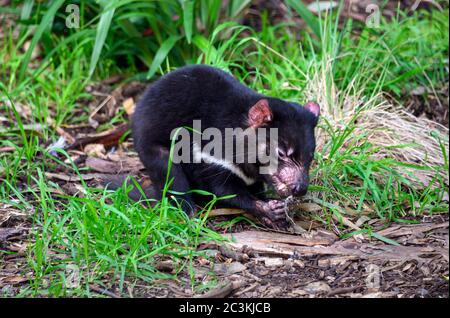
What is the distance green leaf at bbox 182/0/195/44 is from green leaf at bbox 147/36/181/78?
21 cm

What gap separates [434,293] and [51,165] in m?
2.55

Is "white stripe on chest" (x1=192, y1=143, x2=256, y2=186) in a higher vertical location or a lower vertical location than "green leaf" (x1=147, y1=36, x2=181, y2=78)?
lower

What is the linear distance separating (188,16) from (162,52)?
12.7 inches

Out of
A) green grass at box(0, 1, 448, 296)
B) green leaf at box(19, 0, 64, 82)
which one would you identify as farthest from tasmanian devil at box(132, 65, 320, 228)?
green leaf at box(19, 0, 64, 82)

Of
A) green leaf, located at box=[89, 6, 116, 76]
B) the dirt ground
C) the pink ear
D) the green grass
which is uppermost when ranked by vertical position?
green leaf, located at box=[89, 6, 116, 76]

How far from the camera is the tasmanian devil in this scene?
378 centimetres

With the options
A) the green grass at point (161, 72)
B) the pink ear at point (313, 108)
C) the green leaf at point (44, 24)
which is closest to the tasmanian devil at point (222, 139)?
the pink ear at point (313, 108)

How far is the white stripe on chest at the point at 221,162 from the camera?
4012mm

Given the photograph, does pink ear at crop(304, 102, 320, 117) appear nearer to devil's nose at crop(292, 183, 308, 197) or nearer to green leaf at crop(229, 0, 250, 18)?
devil's nose at crop(292, 183, 308, 197)

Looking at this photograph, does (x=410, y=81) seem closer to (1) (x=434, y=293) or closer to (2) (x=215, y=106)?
(2) (x=215, y=106)

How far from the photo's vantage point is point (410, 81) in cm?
537

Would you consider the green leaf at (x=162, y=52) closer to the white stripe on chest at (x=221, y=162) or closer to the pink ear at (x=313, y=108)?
the white stripe on chest at (x=221, y=162)

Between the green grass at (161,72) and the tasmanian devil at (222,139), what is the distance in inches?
9.7
